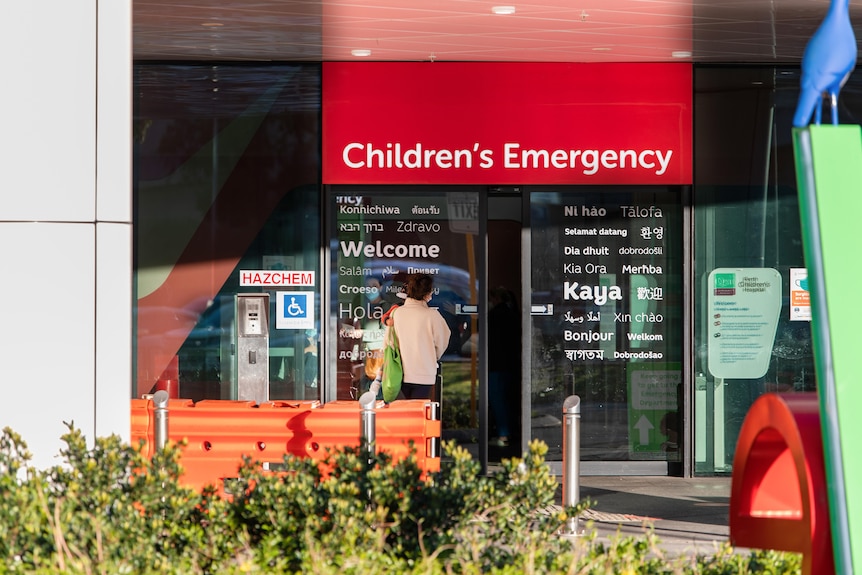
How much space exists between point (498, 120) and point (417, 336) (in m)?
2.12

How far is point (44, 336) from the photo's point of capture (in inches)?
201

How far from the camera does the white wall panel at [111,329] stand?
5148mm

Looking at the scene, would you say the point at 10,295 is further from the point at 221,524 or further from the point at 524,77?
the point at 524,77

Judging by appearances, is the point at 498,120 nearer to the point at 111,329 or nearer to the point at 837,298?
the point at 111,329

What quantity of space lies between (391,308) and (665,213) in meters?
2.71

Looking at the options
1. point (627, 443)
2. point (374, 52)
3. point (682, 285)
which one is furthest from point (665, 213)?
point (374, 52)

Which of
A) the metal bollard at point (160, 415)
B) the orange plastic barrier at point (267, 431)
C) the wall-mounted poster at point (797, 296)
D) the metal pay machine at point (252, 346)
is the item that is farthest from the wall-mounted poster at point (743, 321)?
the metal bollard at point (160, 415)

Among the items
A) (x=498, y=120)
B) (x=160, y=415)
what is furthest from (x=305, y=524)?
(x=498, y=120)

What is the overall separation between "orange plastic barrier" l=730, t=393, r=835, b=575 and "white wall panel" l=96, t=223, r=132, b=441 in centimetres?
280

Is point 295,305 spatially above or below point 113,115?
below

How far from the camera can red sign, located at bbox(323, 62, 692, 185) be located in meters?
10.2

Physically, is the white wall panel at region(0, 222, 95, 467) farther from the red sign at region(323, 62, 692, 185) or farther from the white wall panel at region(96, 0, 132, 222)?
the red sign at region(323, 62, 692, 185)

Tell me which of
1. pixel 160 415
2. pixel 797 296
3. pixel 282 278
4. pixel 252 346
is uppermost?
pixel 282 278

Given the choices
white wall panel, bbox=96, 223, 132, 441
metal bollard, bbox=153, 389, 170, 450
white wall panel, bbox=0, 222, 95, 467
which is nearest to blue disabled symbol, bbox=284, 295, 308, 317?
metal bollard, bbox=153, 389, 170, 450
